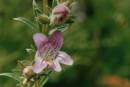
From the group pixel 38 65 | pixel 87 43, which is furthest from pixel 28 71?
pixel 87 43

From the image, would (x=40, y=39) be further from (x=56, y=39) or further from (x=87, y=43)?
(x=87, y=43)

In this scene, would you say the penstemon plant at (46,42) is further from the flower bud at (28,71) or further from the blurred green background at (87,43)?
the blurred green background at (87,43)

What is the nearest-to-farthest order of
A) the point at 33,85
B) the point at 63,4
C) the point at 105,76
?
the point at 63,4 < the point at 33,85 < the point at 105,76

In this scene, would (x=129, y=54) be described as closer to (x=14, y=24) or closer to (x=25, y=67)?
(x=14, y=24)

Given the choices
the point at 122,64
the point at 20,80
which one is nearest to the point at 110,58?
the point at 122,64

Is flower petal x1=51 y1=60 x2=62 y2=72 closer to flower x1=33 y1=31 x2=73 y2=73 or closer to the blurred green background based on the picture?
flower x1=33 y1=31 x2=73 y2=73

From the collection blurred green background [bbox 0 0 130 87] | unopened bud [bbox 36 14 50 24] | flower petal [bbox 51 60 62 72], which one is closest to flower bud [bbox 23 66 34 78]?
flower petal [bbox 51 60 62 72]

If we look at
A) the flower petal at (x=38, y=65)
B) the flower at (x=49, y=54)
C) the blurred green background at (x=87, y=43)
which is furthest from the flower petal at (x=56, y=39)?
the blurred green background at (x=87, y=43)
